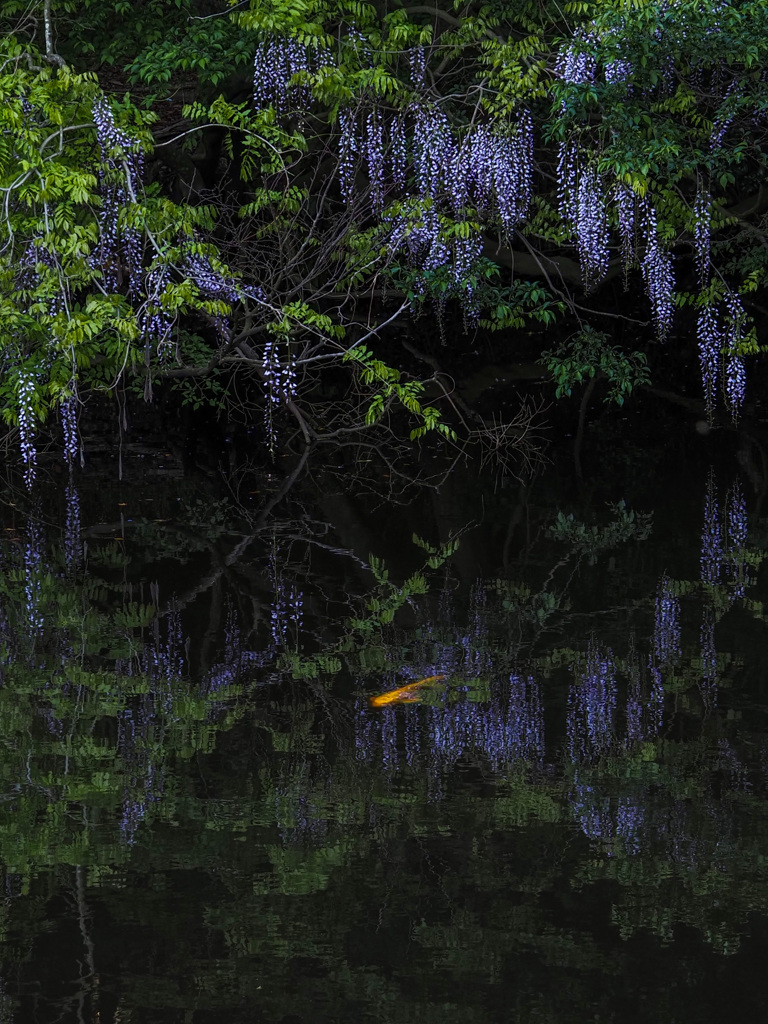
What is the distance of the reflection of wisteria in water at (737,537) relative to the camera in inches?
291

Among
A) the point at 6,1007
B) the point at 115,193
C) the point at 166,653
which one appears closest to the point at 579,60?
the point at 115,193

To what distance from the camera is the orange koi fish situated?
5.38 meters

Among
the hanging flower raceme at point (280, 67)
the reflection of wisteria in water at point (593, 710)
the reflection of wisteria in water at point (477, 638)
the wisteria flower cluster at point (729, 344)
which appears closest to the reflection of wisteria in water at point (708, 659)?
the reflection of wisteria in water at point (593, 710)

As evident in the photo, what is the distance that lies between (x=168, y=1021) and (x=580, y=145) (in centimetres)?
846

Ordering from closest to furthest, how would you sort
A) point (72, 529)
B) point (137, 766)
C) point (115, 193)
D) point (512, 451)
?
point (137, 766)
point (72, 529)
point (115, 193)
point (512, 451)

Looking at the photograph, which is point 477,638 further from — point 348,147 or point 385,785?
point 348,147

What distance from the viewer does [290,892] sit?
149 inches

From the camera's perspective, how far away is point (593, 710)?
527 cm

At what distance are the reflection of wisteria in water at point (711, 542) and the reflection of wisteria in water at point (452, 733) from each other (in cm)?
244

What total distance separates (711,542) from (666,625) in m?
2.17

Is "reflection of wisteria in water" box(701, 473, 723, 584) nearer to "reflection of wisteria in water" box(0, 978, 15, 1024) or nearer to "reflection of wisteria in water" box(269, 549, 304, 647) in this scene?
"reflection of wisteria in water" box(269, 549, 304, 647)

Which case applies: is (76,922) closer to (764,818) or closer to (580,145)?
(764,818)

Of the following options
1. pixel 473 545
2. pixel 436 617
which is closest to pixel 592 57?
pixel 473 545

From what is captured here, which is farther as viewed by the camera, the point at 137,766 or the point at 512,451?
the point at 512,451
